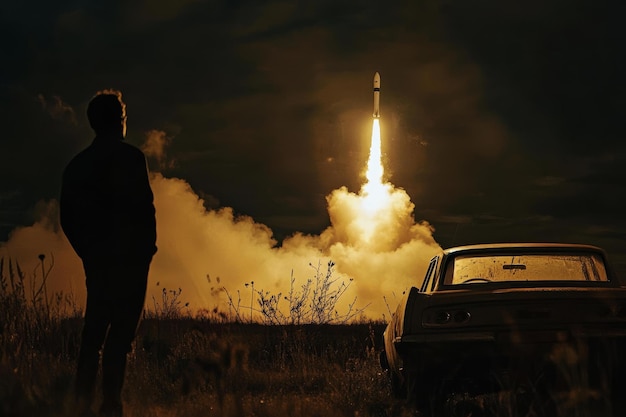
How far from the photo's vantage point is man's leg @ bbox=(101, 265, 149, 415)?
6871 mm

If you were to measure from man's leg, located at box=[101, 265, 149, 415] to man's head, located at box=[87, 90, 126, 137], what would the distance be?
1.06 metres

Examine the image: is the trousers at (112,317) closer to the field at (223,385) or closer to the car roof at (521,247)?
the field at (223,385)

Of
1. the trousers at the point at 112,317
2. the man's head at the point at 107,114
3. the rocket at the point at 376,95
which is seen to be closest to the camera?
the trousers at the point at 112,317

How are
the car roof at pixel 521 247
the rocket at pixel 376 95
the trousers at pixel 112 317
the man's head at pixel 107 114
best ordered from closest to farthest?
the trousers at pixel 112 317 < the man's head at pixel 107 114 < the car roof at pixel 521 247 < the rocket at pixel 376 95

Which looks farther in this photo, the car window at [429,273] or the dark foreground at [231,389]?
the car window at [429,273]

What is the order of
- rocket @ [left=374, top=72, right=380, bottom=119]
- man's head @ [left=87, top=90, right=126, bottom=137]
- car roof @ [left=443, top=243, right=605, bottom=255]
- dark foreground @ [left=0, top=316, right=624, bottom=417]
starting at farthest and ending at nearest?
1. rocket @ [left=374, top=72, right=380, bottom=119]
2. car roof @ [left=443, top=243, right=605, bottom=255]
3. man's head @ [left=87, top=90, right=126, bottom=137]
4. dark foreground @ [left=0, top=316, right=624, bottom=417]

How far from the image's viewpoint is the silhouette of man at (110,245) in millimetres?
6871

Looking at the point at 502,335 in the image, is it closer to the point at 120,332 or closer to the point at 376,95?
the point at 120,332

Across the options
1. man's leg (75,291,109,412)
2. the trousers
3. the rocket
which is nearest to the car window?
the trousers

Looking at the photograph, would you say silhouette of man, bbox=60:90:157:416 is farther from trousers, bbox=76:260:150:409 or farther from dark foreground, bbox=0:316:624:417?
dark foreground, bbox=0:316:624:417

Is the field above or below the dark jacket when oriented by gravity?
below

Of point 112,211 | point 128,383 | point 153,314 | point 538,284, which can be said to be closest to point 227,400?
point 128,383

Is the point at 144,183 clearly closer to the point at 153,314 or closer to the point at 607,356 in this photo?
the point at 607,356

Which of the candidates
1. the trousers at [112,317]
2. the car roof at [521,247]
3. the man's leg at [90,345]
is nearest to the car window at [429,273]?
the car roof at [521,247]
